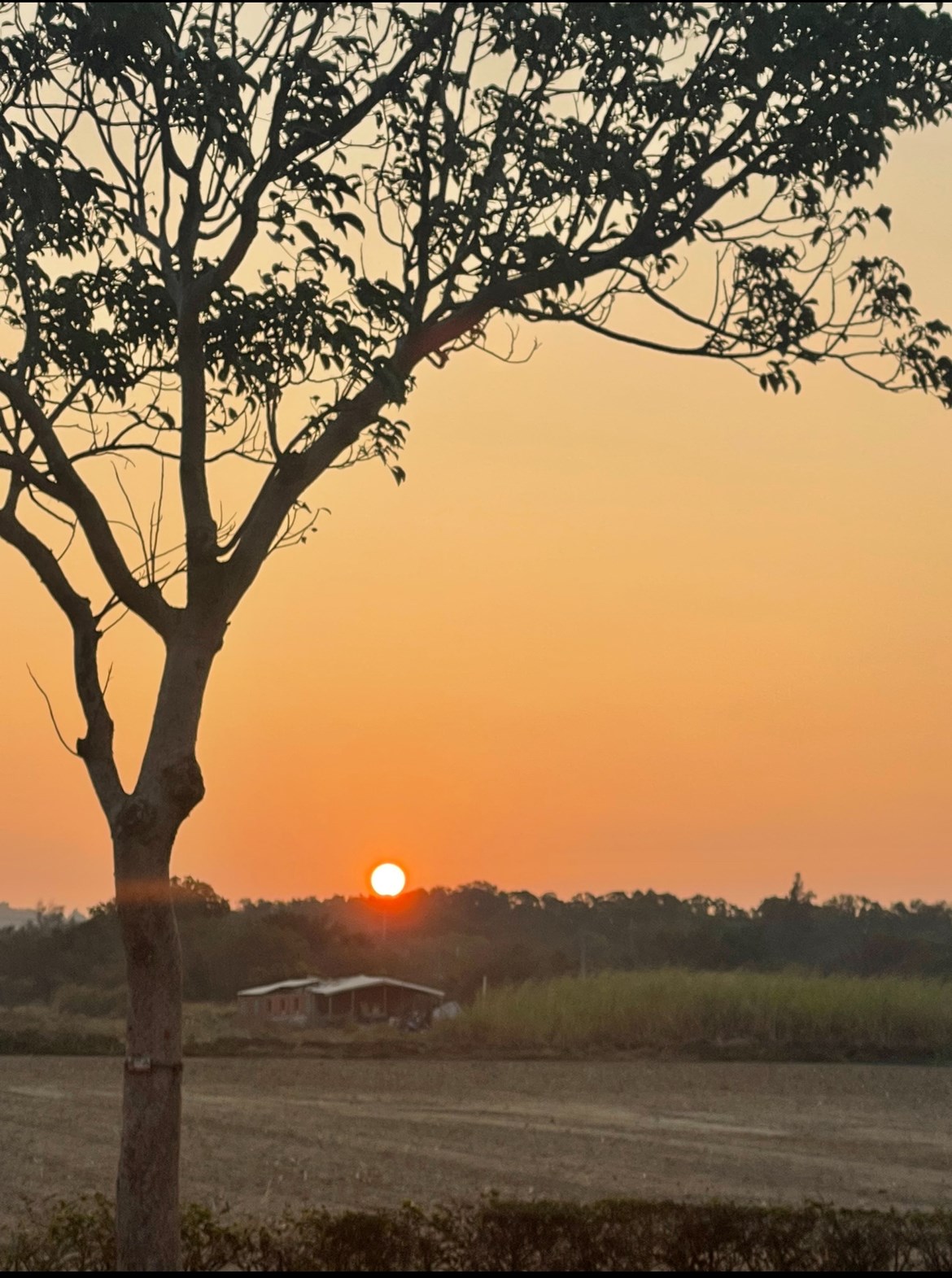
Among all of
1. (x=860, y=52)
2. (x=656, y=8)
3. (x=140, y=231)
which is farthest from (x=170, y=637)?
(x=860, y=52)

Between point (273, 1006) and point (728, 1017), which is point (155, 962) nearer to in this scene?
point (728, 1017)

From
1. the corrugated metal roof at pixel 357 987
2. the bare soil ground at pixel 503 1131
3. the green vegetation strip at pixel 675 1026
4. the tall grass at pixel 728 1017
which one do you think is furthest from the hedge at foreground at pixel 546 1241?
the corrugated metal roof at pixel 357 987

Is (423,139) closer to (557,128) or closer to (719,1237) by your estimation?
(557,128)

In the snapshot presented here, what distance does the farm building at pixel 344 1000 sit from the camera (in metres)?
52.4

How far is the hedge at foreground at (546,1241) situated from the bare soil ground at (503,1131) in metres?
4.43

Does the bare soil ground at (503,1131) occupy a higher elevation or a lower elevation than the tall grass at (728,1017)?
lower

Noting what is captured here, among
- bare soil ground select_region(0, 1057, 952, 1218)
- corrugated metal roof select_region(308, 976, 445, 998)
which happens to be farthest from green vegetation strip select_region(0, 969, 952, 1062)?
corrugated metal roof select_region(308, 976, 445, 998)

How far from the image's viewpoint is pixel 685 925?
7506 centimetres

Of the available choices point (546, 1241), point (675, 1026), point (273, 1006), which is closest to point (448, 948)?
point (273, 1006)

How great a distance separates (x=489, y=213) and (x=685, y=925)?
68.0 meters

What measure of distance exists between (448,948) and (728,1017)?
131 feet

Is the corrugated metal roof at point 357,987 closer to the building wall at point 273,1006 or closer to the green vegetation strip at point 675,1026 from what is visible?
the building wall at point 273,1006

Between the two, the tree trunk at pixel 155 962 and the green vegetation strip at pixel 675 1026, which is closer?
the tree trunk at pixel 155 962

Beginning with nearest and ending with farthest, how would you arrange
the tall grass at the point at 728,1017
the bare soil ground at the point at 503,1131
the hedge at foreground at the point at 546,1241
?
the hedge at foreground at the point at 546,1241 → the bare soil ground at the point at 503,1131 → the tall grass at the point at 728,1017
